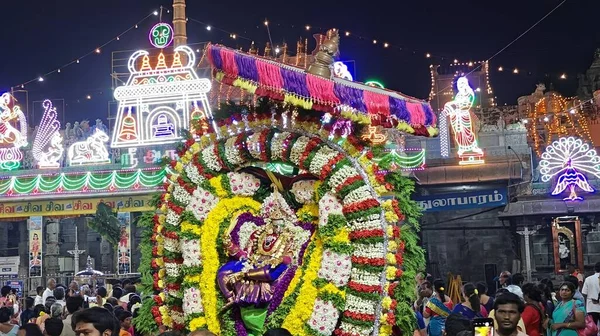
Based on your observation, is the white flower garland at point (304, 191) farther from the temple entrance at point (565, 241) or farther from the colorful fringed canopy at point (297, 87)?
the temple entrance at point (565, 241)

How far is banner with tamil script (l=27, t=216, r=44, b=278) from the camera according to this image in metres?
28.4

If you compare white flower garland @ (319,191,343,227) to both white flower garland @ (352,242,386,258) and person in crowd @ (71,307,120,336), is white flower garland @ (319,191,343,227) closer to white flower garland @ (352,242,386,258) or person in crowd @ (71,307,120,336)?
white flower garland @ (352,242,386,258)

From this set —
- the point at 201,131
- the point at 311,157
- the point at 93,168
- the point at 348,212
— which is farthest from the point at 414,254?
the point at 93,168

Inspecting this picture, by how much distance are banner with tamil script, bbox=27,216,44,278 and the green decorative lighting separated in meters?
1.01

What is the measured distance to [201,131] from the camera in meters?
9.97

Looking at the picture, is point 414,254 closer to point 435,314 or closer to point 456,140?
point 435,314

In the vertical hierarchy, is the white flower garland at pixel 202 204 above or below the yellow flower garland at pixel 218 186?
below

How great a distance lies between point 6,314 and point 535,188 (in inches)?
707

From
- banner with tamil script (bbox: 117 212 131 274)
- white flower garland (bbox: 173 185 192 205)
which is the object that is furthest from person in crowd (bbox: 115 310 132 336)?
banner with tamil script (bbox: 117 212 131 274)

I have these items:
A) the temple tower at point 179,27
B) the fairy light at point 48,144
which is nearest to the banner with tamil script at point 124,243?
the fairy light at point 48,144

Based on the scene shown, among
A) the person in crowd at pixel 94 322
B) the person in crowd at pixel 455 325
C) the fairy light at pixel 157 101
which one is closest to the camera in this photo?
the person in crowd at pixel 94 322

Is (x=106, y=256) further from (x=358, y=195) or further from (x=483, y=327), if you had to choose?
(x=483, y=327)

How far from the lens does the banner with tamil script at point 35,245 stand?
28438 mm

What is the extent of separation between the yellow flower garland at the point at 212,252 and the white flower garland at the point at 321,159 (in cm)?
104
